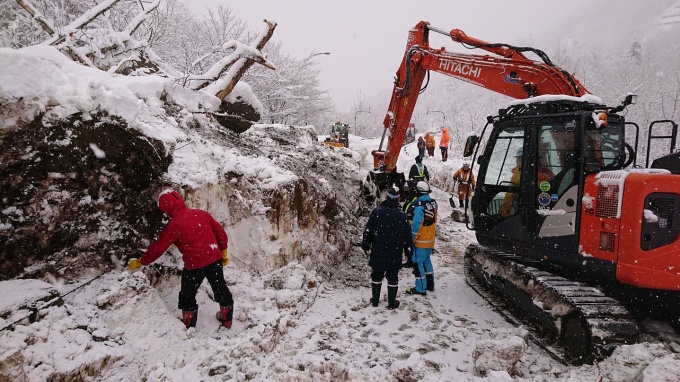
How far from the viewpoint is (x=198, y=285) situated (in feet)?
12.5

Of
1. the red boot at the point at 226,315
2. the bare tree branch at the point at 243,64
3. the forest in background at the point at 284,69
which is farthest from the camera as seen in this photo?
the forest in background at the point at 284,69

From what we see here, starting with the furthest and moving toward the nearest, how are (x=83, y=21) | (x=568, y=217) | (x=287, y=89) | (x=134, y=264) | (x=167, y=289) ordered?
(x=287, y=89)
(x=83, y=21)
(x=568, y=217)
(x=167, y=289)
(x=134, y=264)

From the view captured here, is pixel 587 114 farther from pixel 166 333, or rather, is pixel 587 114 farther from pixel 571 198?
pixel 166 333

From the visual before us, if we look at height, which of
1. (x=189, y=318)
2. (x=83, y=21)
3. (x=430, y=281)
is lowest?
(x=430, y=281)

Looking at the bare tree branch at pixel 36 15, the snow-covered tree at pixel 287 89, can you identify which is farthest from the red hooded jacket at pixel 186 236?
the snow-covered tree at pixel 287 89

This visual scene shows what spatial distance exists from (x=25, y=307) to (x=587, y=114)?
617 cm

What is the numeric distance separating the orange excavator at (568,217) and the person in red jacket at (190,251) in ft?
13.0

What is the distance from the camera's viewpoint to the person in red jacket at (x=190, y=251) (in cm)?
362

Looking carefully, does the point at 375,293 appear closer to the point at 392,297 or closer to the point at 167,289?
the point at 392,297

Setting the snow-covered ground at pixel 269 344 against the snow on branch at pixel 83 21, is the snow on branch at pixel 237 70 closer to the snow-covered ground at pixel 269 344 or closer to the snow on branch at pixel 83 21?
the snow on branch at pixel 83 21

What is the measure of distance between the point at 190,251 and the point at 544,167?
15.2 feet

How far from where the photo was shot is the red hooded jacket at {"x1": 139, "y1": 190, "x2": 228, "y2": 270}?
3.60 metres

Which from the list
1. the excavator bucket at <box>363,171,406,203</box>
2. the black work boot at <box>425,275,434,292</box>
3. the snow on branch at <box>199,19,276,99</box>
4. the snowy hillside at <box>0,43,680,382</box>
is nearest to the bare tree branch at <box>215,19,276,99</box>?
the snow on branch at <box>199,19,276,99</box>

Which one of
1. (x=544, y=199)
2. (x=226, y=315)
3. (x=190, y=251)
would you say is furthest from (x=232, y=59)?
(x=544, y=199)
